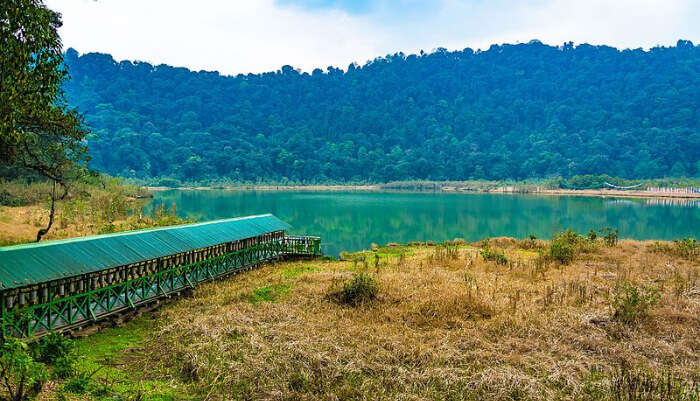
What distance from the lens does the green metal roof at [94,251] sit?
8.20 m

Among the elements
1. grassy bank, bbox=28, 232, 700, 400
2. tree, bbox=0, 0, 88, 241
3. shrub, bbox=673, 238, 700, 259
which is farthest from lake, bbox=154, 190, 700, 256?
tree, bbox=0, 0, 88, 241

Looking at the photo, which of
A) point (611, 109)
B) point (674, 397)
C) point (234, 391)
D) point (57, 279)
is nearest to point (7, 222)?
point (57, 279)

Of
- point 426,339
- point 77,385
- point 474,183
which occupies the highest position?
point 474,183

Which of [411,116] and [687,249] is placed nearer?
[687,249]

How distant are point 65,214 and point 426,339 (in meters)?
21.0

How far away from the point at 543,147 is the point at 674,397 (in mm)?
111610

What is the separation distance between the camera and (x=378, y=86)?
148 meters

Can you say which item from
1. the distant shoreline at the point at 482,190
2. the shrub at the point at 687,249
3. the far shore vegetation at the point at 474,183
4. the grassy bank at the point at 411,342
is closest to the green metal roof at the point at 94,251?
the grassy bank at the point at 411,342

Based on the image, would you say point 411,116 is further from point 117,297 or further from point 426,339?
point 426,339

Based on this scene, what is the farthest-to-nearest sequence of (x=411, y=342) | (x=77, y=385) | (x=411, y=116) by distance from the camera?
(x=411, y=116) < (x=411, y=342) < (x=77, y=385)

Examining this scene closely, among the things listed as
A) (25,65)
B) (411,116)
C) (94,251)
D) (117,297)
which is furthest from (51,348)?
(411,116)

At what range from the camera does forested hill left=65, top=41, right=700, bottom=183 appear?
102562 mm

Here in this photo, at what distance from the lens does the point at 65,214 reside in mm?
22828

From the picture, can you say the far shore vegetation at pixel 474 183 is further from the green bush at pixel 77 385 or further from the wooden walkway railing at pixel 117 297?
the green bush at pixel 77 385
